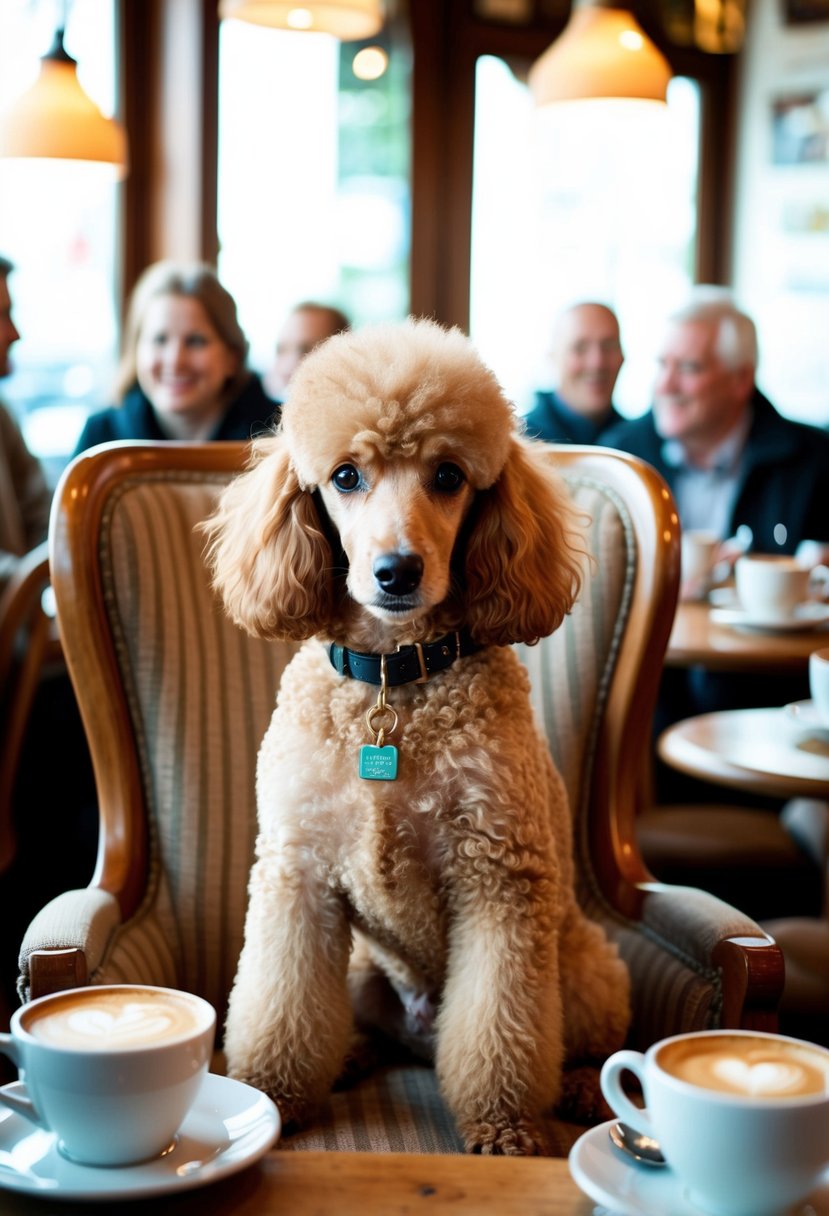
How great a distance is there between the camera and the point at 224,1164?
74 cm

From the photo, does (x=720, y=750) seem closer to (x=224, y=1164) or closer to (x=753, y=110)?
(x=224, y=1164)

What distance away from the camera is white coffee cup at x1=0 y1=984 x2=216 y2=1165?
27.9 inches

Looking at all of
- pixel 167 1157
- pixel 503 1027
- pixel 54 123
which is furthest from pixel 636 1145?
pixel 54 123

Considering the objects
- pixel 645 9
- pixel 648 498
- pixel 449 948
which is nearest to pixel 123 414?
pixel 648 498

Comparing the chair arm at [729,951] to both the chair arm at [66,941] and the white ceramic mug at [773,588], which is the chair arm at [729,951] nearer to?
the chair arm at [66,941]

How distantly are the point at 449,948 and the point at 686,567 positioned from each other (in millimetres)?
1654

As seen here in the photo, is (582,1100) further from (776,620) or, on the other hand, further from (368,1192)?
(776,620)

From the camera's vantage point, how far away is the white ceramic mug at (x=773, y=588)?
2.41 metres

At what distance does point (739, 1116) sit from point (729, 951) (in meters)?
0.58

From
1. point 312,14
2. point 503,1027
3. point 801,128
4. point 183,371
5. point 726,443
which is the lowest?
point 503,1027

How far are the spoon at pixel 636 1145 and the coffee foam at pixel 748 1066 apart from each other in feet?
0.22

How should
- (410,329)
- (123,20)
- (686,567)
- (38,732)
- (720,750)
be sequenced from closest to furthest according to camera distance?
1. (410,329)
2. (720,750)
3. (686,567)
4. (38,732)
5. (123,20)

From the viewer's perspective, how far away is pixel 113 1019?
763 millimetres

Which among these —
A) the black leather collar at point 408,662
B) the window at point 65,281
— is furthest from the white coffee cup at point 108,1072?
the window at point 65,281
